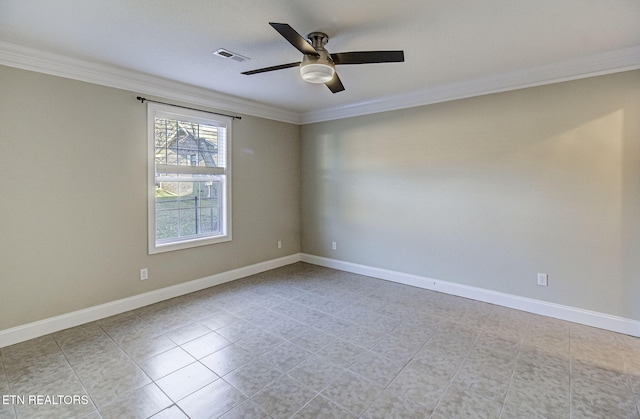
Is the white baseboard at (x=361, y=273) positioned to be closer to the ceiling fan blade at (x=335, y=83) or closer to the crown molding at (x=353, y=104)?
the crown molding at (x=353, y=104)

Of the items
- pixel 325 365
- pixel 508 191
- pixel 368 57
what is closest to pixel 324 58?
pixel 368 57

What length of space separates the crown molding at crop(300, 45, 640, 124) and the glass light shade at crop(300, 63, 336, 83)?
200 centimetres

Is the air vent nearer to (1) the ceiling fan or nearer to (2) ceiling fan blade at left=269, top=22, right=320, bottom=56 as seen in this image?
(1) the ceiling fan

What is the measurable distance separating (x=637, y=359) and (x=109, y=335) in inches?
173

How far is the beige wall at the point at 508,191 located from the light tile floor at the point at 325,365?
1.69 ft

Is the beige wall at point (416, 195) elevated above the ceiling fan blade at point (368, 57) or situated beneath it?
situated beneath

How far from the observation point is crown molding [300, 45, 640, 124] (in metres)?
2.74

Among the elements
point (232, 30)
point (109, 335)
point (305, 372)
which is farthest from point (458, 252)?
point (109, 335)

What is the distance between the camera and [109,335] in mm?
2758

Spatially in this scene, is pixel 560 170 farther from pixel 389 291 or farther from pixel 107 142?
pixel 107 142

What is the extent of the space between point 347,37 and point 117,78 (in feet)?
7.86

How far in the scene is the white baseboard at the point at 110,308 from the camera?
2.65m

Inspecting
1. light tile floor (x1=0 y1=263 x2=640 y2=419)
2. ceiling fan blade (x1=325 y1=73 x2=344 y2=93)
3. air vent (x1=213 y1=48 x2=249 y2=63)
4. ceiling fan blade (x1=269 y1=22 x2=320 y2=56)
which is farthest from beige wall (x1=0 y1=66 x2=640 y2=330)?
ceiling fan blade (x1=269 y1=22 x2=320 y2=56)

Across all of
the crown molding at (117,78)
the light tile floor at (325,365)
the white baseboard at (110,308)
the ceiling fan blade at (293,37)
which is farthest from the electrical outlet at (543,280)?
the crown molding at (117,78)
